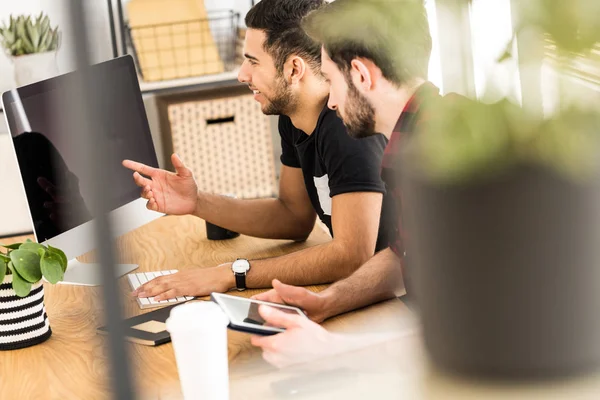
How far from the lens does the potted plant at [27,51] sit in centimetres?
262

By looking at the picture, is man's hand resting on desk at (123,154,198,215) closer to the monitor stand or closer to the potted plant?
the monitor stand

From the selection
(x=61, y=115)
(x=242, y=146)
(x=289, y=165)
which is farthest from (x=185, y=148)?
(x=61, y=115)

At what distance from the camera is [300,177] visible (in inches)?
Answer: 84.3

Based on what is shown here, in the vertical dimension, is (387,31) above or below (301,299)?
above

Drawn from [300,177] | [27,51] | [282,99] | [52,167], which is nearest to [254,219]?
[300,177]

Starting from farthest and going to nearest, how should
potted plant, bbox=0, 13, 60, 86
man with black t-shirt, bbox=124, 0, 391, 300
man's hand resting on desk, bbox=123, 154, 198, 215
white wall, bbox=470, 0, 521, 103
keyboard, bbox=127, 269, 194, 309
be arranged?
potted plant, bbox=0, 13, 60, 86 < man's hand resting on desk, bbox=123, 154, 198, 215 < man with black t-shirt, bbox=124, 0, 391, 300 < keyboard, bbox=127, 269, 194, 309 < white wall, bbox=470, 0, 521, 103

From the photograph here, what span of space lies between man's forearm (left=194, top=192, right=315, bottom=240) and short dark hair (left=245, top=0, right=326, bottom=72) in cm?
37

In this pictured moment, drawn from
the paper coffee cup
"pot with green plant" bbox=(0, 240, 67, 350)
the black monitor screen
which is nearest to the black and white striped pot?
"pot with green plant" bbox=(0, 240, 67, 350)

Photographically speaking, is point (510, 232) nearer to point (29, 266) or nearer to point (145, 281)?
point (29, 266)

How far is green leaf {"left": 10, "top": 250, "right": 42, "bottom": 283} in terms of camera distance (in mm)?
1372

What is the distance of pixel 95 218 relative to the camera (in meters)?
0.30

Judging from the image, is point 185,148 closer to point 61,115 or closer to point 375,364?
point 61,115

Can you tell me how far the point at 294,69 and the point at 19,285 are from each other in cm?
95

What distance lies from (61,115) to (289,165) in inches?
25.4
